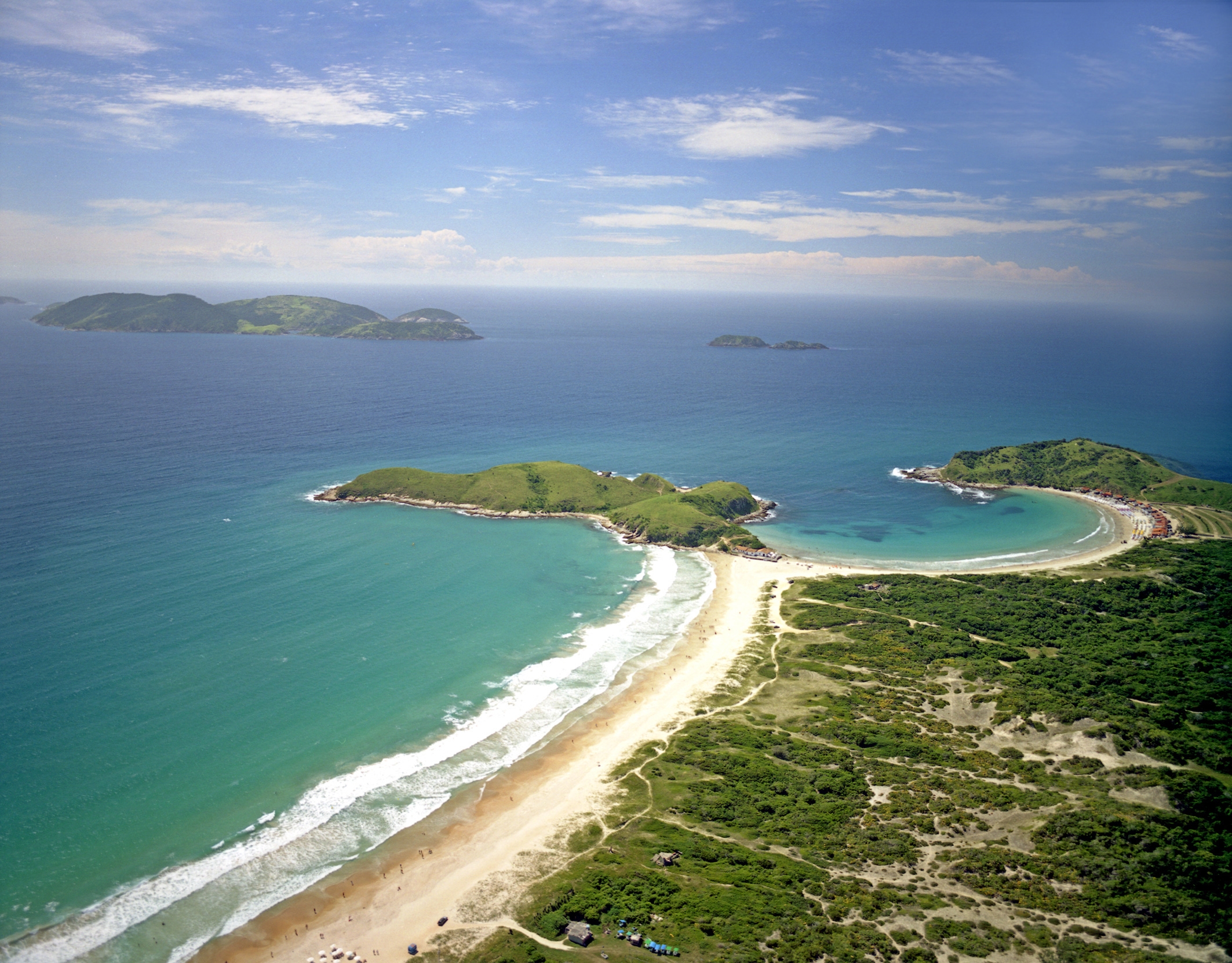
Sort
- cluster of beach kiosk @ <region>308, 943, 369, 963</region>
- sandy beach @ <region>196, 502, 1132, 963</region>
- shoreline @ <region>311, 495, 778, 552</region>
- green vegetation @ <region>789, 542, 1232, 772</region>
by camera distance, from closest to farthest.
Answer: cluster of beach kiosk @ <region>308, 943, 369, 963</region>
sandy beach @ <region>196, 502, 1132, 963</region>
green vegetation @ <region>789, 542, 1232, 772</region>
shoreline @ <region>311, 495, 778, 552</region>

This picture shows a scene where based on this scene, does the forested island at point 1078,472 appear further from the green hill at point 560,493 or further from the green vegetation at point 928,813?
the green vegetation at point 928,813

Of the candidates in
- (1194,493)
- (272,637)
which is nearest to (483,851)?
(272,637)

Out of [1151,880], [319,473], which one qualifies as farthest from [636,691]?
[319,473]

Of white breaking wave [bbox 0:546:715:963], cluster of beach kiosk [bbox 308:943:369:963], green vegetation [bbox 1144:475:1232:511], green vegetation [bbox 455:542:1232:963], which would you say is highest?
green vegetation [bbox 1144:475:1232:511]

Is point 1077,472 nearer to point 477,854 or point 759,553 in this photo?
point 759,553

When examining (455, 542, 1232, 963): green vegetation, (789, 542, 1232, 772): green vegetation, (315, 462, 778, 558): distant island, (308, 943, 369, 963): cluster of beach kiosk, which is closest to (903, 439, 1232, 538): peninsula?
(789, 542, 1232, 772): green vegetation

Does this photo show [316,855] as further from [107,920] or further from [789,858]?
[789,858]

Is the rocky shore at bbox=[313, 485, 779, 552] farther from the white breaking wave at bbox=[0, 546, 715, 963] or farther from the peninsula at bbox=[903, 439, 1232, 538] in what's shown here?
the peninsula at bbox=[903, 439, 1232, 538]
